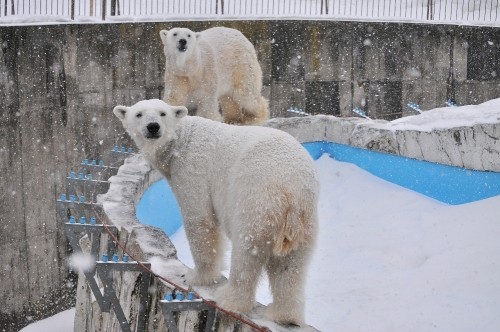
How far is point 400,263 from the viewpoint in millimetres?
7586

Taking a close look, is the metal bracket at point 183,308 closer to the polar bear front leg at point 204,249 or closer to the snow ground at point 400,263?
the polar bear front leg at point 204,249

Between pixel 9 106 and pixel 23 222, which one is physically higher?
pixel 9 106

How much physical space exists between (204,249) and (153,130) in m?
0.79

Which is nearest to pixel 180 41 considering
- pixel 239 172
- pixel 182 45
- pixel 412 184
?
pixel 182 45

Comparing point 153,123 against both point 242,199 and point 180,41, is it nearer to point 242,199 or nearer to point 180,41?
point 242,199

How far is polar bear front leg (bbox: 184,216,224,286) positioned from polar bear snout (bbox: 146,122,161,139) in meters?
0.56

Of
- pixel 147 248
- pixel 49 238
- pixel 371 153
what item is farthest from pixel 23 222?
pixel 147 248

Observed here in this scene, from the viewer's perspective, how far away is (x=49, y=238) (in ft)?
39.1

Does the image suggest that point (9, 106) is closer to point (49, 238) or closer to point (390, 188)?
point (49, 238)

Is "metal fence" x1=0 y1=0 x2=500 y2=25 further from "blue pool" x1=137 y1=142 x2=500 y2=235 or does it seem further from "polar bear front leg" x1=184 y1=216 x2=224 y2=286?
"polar bear front leg" x1=184 y1=216 x2=224 y2=286

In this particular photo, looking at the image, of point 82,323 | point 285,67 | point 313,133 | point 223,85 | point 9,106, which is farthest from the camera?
point 285,67

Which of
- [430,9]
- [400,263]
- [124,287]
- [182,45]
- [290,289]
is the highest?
[430,9]

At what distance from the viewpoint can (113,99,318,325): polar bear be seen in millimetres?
4688

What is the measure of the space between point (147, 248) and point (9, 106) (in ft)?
20.8
